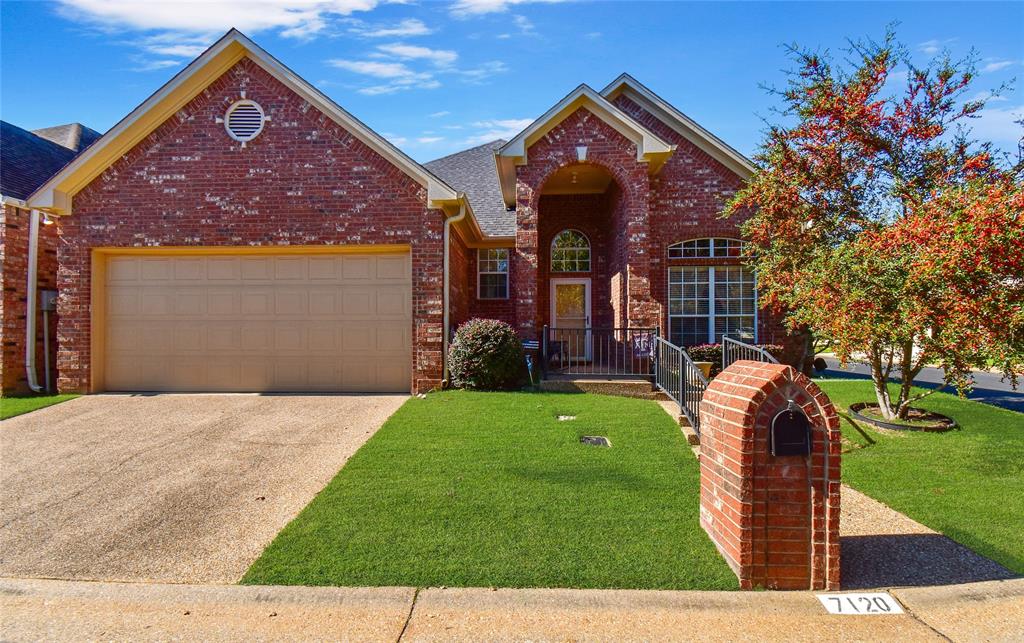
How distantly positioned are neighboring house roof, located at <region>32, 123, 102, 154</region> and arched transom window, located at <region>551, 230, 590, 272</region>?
13.4 metres

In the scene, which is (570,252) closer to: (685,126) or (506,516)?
(685,126)

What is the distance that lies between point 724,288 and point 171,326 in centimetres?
1148

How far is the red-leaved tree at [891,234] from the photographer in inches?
245

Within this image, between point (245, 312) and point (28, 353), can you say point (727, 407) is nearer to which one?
point (245, 312)

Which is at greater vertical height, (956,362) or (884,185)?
(884,185)

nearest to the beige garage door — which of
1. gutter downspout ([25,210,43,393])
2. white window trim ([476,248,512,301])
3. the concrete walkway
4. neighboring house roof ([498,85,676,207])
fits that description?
gutter downspout ([25,210,43,393])

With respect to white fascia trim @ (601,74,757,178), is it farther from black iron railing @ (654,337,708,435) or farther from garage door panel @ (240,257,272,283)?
garage door panel @ (240,257,272,283)

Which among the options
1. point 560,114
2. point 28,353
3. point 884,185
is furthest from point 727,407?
point 28,353

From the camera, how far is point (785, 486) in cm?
349

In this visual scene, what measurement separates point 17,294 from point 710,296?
14.0 metres

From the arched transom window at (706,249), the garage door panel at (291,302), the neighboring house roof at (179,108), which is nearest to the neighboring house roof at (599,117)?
the neighboring house roof at (179,108)

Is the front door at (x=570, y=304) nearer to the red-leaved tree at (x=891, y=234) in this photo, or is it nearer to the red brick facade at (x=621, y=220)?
the red brick facade at (x=621, y=220)

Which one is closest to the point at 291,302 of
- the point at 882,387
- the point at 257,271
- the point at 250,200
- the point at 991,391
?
the point at 257,271

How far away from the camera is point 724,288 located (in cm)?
1225
